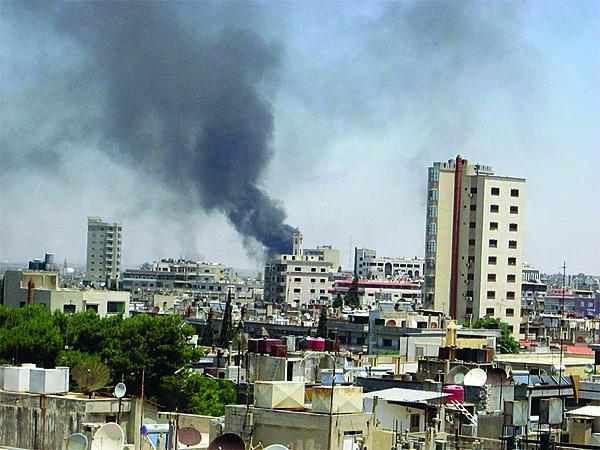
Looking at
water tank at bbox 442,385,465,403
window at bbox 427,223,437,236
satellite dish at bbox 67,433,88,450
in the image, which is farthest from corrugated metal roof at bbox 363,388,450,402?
window at bbox 427,223,437,236

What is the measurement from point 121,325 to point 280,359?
17.2 ft

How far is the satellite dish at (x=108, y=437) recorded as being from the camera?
1811cm

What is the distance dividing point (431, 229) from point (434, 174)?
10.1 feet

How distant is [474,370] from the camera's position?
26641 mm

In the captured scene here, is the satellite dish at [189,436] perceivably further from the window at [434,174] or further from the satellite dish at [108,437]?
the window at [434,174]

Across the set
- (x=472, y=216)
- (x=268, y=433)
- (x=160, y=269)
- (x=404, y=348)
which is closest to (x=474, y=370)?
(x=268, y=433)

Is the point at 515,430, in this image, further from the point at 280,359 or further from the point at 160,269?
the point at 160,269

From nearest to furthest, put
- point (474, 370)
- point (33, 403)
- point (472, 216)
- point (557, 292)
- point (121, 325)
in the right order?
point (33, 403)
point (474, 370)
point (121, 325)
point (472, 216)
point (557, 292)

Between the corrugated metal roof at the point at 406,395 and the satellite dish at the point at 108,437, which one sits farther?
the corrugated metal roof at the point at 406,395

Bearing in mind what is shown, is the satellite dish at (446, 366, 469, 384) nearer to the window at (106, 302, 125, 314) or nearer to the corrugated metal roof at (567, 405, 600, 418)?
the corrugated metal roof at (567, 405, 600, 418)

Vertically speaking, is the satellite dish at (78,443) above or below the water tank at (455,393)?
below

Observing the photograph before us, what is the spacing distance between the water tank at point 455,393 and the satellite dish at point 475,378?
27.7 inches

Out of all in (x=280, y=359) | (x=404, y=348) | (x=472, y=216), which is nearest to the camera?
(x=280, y=359)

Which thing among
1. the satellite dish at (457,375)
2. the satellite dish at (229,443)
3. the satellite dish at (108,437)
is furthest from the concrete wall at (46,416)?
the satellite dish at (457,375)
